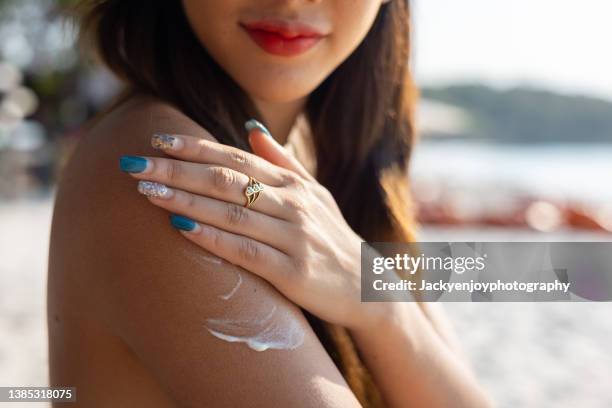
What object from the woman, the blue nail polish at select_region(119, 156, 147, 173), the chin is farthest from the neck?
the blue nail polish at select_region(119, 156, 147, 173)

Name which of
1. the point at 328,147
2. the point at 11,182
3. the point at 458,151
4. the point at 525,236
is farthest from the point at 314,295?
the point at 458,151

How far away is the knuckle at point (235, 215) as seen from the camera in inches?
45.3

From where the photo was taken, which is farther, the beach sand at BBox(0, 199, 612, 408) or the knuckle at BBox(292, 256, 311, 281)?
the beach sand at BBox(0, 199, 612, 408)

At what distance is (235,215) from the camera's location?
1.15m

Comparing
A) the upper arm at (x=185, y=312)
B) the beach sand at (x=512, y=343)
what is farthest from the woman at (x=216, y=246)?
the beach sand at (x=512, y=343)

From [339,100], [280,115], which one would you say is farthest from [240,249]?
[339,100]

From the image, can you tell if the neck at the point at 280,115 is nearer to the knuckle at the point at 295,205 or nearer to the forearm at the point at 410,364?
the knuckle at the point at 295,205

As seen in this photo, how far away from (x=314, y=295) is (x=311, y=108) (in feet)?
2.66

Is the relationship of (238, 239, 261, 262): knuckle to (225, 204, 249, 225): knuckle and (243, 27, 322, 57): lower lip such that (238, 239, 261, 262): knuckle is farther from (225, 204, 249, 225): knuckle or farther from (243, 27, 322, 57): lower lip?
(243, 27, 322, 57): lower lip

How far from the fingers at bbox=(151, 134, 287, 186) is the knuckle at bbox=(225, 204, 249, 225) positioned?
67mm

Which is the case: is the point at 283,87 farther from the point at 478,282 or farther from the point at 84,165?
the point at 478,282

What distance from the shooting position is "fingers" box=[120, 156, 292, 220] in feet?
3.68

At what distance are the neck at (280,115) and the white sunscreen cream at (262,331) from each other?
1.92 ft

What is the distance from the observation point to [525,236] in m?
9.46
